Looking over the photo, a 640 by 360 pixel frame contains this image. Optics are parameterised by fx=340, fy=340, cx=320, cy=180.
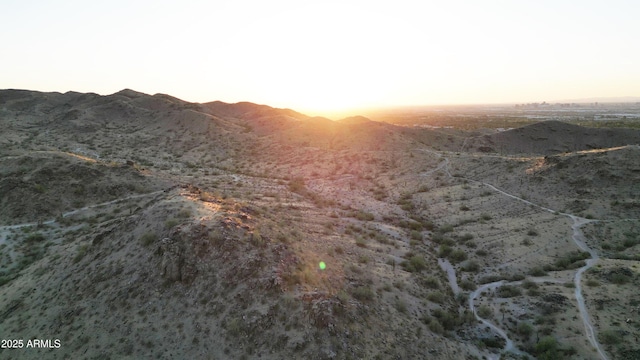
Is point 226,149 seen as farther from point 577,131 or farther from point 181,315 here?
point 577,131

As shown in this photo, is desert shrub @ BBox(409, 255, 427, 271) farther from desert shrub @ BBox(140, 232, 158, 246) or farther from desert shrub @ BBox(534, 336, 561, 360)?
desert shrub @ BBox(140, 232, 158, 246)

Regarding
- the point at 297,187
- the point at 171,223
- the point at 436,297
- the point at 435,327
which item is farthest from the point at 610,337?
the point at 297,187

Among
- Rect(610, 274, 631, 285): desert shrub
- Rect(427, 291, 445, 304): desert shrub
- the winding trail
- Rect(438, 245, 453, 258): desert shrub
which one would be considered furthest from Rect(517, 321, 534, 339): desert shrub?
Rect(438, 245, 453, 258): desert shrub

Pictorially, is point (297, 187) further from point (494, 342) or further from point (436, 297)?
point (494, 342)

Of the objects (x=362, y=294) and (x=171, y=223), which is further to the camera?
(x=171, y=223)

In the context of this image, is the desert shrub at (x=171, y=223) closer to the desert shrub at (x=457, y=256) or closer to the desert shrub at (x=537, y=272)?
the desert shrub at (x=457, y=256)

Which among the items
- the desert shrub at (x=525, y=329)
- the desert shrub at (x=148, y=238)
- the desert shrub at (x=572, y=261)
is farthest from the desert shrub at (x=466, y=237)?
the desert shrub at (x=148, y=238)

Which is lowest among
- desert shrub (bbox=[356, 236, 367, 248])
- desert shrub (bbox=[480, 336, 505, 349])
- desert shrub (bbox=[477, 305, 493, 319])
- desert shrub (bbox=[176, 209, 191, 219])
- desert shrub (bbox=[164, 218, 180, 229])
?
desert shrub (bbox=[480, 336, 505, 349])


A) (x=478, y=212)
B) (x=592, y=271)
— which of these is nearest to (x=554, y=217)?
(x=478, y=212)

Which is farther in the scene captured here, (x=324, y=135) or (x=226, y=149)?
(x=324, y=135)
